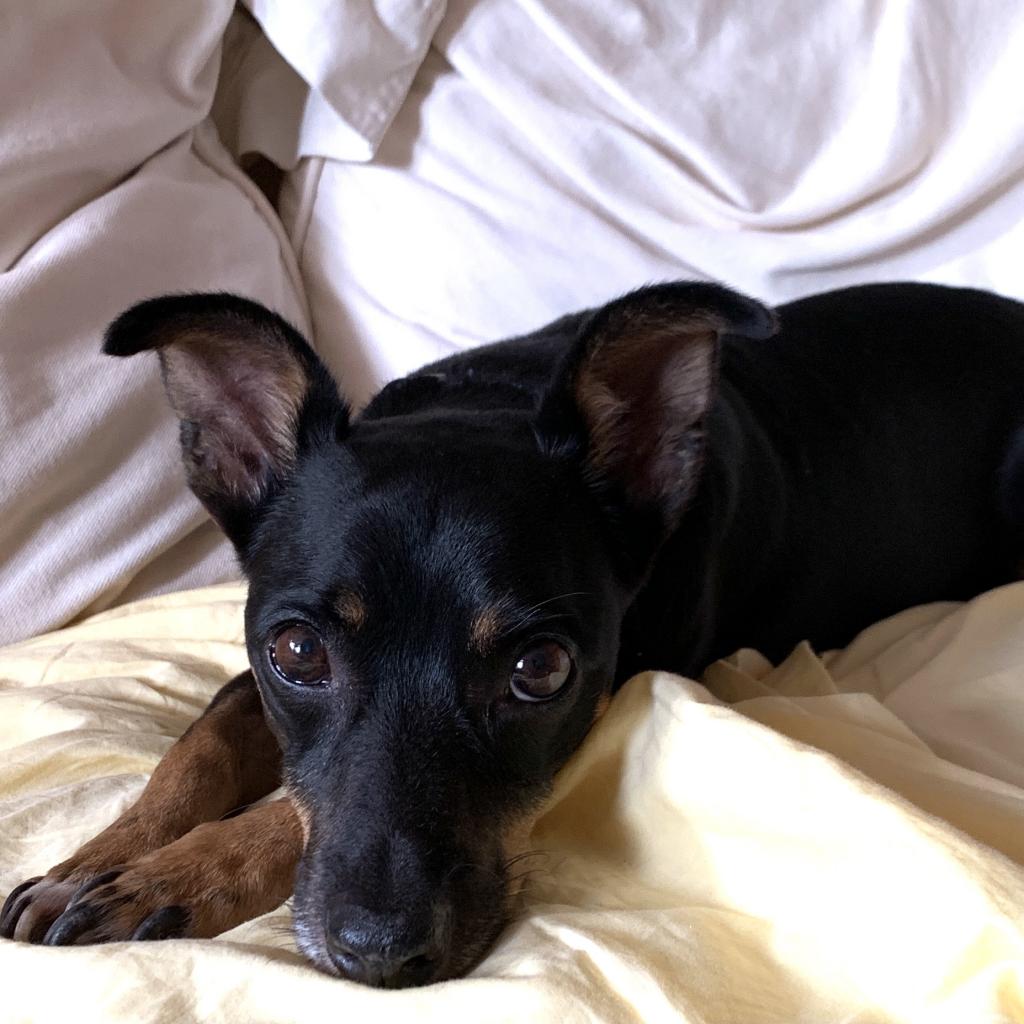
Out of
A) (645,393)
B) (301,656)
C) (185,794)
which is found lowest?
(185,794)

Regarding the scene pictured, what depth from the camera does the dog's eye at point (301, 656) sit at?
142 cm

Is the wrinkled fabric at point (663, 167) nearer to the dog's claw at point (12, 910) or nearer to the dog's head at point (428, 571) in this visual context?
the dog's head at point (428, 571)

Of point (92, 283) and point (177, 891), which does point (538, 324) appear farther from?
point (177, 891)

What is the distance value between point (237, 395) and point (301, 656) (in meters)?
0.49

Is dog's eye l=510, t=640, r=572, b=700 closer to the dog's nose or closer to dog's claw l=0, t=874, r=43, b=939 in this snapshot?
the dog's nose

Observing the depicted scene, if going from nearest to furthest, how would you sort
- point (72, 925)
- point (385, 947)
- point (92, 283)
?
point (385, 947)
point (72, 925)
point (92, 283)

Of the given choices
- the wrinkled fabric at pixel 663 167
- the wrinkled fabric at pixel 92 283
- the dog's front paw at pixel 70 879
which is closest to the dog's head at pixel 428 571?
the dog's front paw at pixel 70 879

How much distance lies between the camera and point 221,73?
2736 mm

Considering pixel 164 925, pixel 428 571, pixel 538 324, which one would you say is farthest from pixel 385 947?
pixel 538 324

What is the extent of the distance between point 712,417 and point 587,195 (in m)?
0.94

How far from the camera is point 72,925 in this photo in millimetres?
1294

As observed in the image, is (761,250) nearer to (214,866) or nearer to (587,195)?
(587,195)

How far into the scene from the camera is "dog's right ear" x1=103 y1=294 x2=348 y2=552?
1542mm

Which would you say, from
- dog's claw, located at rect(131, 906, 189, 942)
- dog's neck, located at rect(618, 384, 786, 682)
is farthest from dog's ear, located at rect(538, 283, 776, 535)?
dog's claw, located at rect(131, 906, 189, 942)
